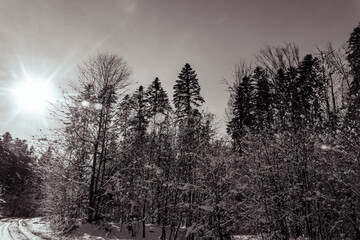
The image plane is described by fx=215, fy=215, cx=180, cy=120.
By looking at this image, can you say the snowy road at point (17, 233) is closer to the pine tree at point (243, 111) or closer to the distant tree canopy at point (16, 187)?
the pine tree at point (243, 111)

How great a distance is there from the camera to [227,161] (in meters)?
8.73

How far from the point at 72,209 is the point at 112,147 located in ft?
12.9

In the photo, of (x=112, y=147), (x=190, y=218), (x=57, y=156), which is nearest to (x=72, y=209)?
(x=57, y=156)

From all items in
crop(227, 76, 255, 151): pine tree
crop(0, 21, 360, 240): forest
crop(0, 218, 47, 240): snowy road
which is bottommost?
crop(0, 218, 47, 240): snowy road

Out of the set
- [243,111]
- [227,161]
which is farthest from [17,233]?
[243,111]

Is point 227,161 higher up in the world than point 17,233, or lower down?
higher up

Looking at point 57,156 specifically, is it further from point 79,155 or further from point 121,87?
point 121,87

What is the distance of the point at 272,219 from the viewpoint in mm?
7184

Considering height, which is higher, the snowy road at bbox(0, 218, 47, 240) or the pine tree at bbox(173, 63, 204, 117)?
the pine tree at bbox(173, 63, 204, 117)

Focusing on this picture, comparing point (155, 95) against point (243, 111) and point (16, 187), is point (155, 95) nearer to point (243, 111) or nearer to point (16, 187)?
point (243, 111)

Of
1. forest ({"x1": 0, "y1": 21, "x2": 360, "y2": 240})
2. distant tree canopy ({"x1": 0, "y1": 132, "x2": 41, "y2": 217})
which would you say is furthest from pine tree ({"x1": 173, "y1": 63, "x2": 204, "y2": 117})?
distant tree canopy ({"x1": 0, "y1": 132, "x2": 41, "y2": 217})

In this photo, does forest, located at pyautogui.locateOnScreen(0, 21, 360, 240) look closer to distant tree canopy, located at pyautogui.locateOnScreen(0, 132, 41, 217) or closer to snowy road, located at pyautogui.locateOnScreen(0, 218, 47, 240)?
snowy road, located at pyautogui.locateOnScreen(0, 218, 47, 240)

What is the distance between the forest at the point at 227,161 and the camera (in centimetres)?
729

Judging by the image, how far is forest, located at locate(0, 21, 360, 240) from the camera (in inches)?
287
